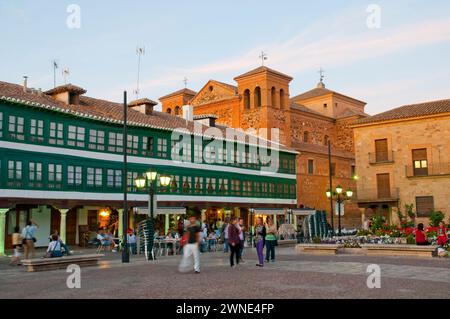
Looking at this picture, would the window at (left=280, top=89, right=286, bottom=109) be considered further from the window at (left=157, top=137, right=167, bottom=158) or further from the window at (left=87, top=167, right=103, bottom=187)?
the window at (left=87, top=167, right=103, bottom=187)

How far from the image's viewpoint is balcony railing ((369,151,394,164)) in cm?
3678

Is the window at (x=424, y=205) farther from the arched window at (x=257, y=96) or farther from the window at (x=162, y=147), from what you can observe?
the arched window at (x=257, y=96)

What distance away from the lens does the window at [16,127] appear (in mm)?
25531

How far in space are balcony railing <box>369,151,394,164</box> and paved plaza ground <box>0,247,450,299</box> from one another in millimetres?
21534

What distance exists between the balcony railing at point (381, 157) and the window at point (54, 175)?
74.5 ft

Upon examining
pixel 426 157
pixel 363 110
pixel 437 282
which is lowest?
pixel 437 282

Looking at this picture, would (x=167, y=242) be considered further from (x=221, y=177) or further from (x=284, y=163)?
(x=284, y=163)

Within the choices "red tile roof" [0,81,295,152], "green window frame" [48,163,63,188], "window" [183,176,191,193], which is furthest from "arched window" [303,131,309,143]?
"green window frame" [48,163,63,188]

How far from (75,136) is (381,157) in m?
22.5

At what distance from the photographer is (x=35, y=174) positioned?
2655cm
